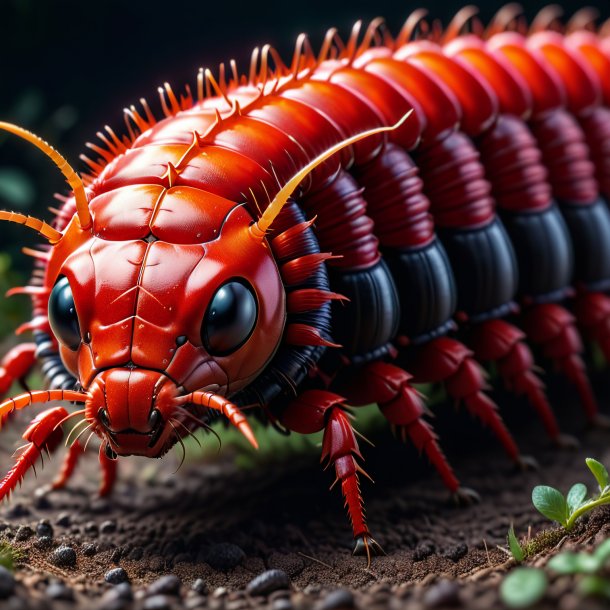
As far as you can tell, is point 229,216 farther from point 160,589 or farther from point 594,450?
point 594,450

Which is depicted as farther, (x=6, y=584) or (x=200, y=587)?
(x=200, y=587)

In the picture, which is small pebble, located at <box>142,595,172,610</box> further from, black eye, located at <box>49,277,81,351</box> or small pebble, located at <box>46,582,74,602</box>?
black eye, located at <box>49,277,81,351</box>

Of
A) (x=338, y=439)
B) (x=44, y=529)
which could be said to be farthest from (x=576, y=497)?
(x=44, y=529)

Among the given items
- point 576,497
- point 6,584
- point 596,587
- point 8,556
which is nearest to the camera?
point 596,587

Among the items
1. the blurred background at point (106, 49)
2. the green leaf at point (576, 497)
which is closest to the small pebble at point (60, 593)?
the green leaf at point (576, 497)

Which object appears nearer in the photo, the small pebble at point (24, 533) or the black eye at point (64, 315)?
the black eye at point (64, 315)

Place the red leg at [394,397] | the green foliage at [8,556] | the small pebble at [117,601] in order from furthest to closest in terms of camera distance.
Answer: the red leg at [394,397] → the green foliage at [8,556] → the small pebble at [117,601]

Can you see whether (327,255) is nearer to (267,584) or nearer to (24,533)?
(267,584)

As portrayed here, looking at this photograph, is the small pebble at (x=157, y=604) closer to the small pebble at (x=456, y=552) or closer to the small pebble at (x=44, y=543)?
the small pebble at (x=44, y=543)
